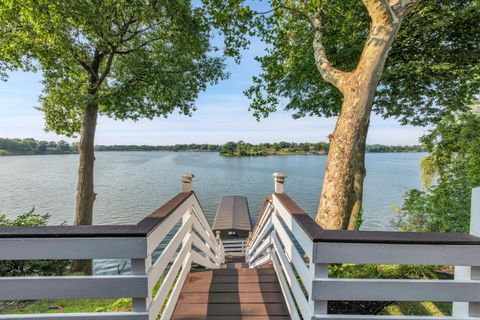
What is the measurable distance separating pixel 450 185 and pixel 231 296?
643 cm

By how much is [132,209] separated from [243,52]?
1752 cm

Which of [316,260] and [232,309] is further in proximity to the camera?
[232,309]

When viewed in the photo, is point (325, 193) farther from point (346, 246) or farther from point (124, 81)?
point (124, 81)

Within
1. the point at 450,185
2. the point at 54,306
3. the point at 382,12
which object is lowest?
the point at 54,306

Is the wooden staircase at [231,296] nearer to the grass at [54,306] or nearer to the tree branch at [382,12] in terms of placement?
the grass at [54,306]

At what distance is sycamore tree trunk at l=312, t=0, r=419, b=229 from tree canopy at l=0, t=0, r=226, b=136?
11.4ft

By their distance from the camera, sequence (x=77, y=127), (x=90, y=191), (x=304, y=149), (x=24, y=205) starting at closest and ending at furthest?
(x=90, y=191) → (x=77, y=127) → (x=24, y=205) → (x=304, y=149)

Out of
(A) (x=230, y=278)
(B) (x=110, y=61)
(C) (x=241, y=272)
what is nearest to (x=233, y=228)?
(B) (x=110, y=61)

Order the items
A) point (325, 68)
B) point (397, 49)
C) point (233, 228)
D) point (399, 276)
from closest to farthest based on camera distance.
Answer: point (399, 276), point (325, 68), point (397, 49), point (233, 228)

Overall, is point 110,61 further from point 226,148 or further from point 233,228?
point 226,148

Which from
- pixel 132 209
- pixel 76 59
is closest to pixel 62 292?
pixel 76 59

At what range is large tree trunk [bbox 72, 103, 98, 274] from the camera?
6.01m

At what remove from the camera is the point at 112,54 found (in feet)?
19.2

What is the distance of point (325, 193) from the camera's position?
321 centimetres
